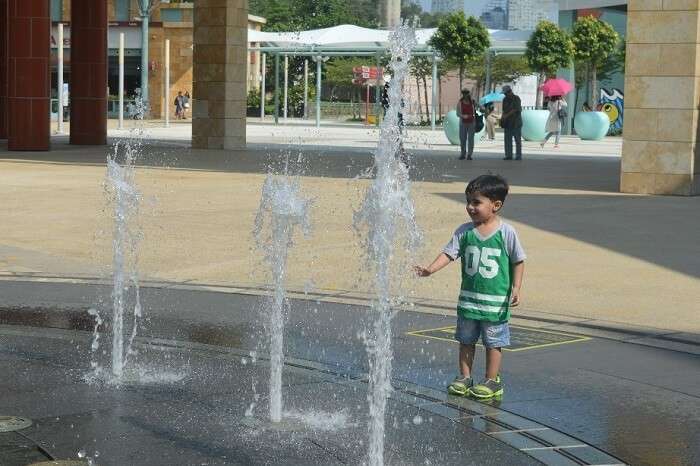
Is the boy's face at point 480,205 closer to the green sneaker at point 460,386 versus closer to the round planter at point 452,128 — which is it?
the green sneaker at point 460,386

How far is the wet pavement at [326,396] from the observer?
566cm

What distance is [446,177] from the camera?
23078 mm

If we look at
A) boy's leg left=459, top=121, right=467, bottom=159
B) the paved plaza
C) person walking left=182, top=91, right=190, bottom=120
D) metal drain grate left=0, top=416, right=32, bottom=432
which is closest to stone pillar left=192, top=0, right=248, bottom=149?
boy's leg left=459, top=121, right=467, bottom=159

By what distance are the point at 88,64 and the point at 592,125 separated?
1896 cm

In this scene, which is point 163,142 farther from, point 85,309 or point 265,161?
point 85,309

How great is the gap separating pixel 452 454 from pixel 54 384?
2479mm

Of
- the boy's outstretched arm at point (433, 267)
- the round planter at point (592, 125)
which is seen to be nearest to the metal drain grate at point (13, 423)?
the boy's outstretched arm at point (433, 267)

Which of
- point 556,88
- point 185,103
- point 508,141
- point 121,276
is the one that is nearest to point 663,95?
point 508,141

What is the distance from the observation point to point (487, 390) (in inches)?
262

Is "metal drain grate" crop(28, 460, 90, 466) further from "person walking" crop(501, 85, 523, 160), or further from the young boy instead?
"person walking" crop(501, 85, 523, 160)

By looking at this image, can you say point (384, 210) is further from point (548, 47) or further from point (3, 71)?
point (548, 47)

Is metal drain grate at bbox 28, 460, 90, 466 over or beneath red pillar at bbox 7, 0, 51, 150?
beneath

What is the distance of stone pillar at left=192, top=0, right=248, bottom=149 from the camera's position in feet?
105

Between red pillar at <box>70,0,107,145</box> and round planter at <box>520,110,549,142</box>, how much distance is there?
1435 centimetres
